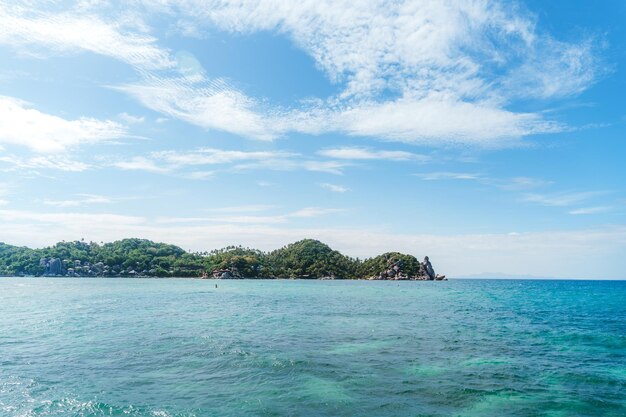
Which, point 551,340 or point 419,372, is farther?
point 551,340

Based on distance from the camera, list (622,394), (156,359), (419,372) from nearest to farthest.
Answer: (622,394) → (419,372) → (156,359)

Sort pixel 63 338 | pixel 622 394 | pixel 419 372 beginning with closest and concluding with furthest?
pixel 622 394, pixel 419 372, pixel 63 338

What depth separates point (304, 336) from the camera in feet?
112

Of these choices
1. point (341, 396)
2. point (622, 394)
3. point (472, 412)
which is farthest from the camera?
point (622, 394)

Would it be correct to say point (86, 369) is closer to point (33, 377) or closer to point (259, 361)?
point (33, 377)

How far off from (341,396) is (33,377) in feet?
55.8

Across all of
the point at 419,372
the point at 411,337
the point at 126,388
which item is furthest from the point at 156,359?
the point at 411,337

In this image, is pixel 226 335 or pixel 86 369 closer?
pixel 86 369

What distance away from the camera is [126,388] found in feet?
62.1

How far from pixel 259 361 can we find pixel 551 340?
2740cm

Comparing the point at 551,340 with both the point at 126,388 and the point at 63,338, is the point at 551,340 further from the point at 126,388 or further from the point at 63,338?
the point at 63,338

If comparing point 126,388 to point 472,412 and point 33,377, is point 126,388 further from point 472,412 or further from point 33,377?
point 472,412

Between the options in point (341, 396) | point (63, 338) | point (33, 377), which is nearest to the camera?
point (341, 396)

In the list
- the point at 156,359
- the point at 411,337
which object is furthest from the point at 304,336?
the point at 156,359
